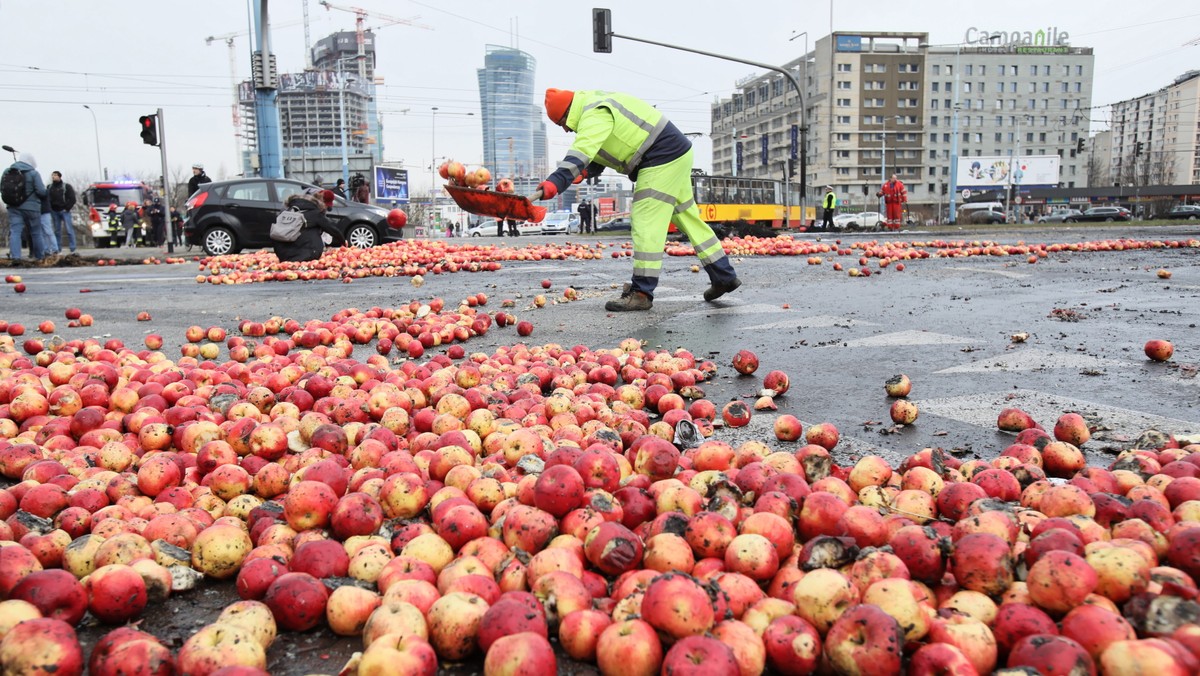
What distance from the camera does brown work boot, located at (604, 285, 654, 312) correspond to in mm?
6453

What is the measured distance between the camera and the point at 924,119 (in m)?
117

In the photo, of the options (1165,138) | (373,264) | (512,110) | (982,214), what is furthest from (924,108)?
(373,264)

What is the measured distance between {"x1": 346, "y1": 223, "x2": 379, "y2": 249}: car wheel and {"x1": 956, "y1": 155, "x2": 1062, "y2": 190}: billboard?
292 ft

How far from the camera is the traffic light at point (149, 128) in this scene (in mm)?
21438

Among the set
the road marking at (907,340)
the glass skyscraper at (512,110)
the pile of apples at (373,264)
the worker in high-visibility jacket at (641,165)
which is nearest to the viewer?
the road marking at (907,340)

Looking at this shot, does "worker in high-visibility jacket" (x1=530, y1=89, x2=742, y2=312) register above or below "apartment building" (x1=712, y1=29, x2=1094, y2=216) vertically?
below

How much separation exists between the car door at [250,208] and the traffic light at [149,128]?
295 inches

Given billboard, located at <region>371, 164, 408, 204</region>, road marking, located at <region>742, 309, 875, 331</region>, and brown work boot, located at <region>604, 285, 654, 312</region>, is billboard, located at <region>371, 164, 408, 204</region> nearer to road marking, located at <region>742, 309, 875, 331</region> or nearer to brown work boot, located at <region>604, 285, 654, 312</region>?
brown work boot, located at <region>604, 285, 654, 312</region>

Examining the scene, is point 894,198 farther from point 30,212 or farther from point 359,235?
point 30,212

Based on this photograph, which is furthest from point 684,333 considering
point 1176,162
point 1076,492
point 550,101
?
point 1176,162

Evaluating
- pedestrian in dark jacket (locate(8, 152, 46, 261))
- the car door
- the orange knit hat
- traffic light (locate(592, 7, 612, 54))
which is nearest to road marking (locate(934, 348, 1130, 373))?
the orange knit hat

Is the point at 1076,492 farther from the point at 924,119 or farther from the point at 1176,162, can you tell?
the point at 1176,162

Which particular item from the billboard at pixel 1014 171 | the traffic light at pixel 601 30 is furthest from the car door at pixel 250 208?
the billboard at pixel 1014 171

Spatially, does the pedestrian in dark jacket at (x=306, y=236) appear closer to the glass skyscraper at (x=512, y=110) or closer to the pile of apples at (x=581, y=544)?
the pile of apples at (x=581, y=544)
